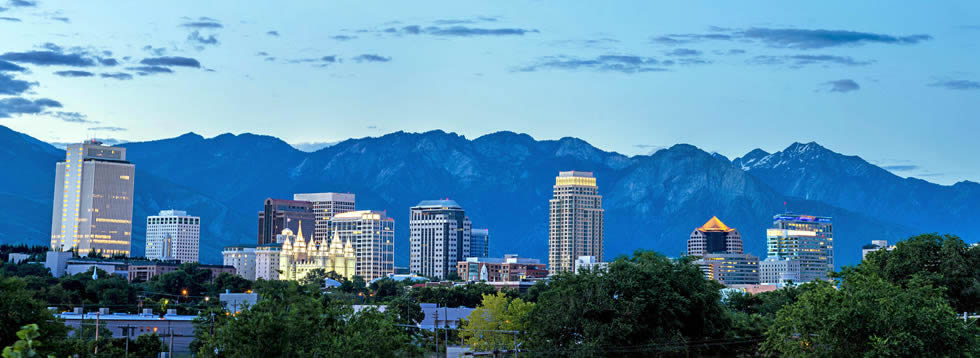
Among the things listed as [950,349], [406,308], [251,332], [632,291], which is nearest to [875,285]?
[950,349]

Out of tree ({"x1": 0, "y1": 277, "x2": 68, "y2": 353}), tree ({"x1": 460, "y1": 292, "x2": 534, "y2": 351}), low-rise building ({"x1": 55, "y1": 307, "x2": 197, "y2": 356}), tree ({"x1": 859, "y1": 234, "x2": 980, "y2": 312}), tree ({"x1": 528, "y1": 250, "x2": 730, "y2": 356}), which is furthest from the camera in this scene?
low-rise building ({"x1": 55, "y1": 307, "x2": 197, "y2": 356})

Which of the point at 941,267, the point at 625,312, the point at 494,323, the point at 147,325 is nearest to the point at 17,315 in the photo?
the point at 625,312

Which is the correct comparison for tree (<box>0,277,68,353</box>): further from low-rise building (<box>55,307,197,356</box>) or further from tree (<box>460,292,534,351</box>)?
low-rise building (<box>55,307,197,356</box>)

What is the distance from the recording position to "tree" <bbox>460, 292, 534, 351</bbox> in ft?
421

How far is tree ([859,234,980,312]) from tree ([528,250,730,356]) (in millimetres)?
14984

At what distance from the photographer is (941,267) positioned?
105938mm

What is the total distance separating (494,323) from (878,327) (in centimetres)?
6937

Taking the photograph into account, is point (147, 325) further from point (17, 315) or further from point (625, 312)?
point (17, 315)

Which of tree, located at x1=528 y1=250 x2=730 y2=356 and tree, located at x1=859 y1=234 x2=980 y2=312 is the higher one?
tree, located at x1=859 y1=234 x2=980 y2=312

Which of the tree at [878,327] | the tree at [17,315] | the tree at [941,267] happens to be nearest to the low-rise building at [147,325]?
the tree at [17,315]

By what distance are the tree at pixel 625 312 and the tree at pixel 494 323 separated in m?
22.6

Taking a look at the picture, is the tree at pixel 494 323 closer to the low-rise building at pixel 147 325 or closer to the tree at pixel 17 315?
the low-rise building at pixel 147 325

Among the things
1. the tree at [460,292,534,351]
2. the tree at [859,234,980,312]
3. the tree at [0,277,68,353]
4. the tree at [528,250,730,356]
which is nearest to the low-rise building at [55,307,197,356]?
the tree at [460,292,534,351]

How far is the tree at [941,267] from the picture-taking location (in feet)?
343
